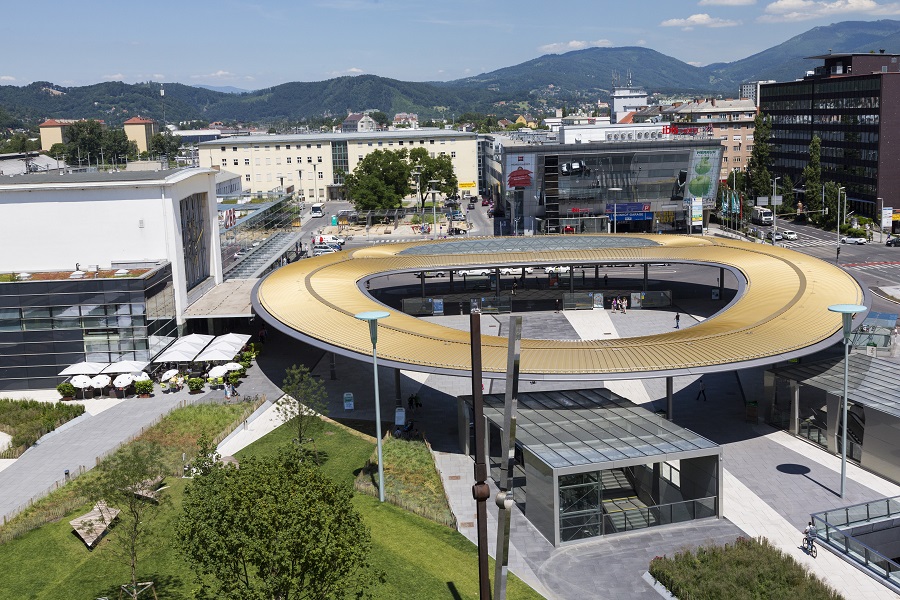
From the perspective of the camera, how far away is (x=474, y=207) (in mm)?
138750

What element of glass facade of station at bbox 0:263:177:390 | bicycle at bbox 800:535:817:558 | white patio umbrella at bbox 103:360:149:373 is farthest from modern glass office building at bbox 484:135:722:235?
bicycle at bbox 800:535:817:558

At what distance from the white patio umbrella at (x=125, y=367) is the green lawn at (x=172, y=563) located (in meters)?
16.6

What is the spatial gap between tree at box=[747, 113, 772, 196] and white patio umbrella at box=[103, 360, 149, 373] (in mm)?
90378

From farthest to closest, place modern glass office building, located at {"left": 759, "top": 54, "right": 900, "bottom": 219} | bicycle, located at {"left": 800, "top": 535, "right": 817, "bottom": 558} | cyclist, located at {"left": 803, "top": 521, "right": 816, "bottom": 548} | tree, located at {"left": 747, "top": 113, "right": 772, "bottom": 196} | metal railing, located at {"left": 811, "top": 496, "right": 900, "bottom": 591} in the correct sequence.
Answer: tree, located at {"left": 747, "top": 113, "right": 772, "bottom": 196} < modern glass office building, located at {"left": 759, "top": 54, "right": 900, "bottom": 219} < cyclist, located at {"left": 803, "top": 521, "right": 816, "bottom": 548} < bicycle, located at {"left": 800, "top": 535, "right": 817, "bottom": 558} < metal railing, located at {"left": 811, "top": 496, "right": 900, "bottom": 591}

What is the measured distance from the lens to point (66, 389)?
46938 mm

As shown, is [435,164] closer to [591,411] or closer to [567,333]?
[567,333]

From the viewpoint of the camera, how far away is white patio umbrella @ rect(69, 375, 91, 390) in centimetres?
4653

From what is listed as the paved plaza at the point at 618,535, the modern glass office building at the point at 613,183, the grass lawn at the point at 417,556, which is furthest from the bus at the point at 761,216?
the grass lawn at the point at 417,556

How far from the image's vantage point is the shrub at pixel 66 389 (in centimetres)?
4694

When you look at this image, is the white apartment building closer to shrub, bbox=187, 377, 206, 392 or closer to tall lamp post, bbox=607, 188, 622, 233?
tall lamp post, bbox=607, 188, 622, 233

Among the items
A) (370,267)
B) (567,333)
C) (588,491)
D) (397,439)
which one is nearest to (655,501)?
(588,491)

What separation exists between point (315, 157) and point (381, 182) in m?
33.7

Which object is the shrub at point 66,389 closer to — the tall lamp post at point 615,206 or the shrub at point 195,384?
the shrub at point 195,384

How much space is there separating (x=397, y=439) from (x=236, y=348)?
51.4 feet
